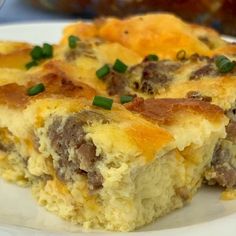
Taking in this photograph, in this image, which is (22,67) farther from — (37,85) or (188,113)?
(188,113)

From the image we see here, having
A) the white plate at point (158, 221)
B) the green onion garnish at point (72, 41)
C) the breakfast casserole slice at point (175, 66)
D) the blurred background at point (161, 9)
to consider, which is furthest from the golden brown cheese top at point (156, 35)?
the blurred background at point (161, 9)

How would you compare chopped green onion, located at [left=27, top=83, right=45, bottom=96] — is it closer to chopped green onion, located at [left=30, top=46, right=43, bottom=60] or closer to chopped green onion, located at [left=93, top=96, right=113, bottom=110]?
chopped green onion, located at [left=93, top=96, right=113, bottom=110]

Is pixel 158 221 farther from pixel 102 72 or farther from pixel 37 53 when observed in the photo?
pixel 37 53

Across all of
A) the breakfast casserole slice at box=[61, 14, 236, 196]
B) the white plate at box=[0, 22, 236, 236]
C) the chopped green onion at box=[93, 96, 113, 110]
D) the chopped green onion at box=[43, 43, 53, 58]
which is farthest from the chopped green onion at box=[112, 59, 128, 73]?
the white plate at box=[0, 22, 236, 236]

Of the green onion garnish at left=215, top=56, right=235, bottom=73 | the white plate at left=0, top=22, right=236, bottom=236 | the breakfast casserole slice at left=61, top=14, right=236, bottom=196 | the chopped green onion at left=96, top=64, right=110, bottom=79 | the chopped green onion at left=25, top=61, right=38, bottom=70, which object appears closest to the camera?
the white plate at left=0, top=22, right=236, bottom=236

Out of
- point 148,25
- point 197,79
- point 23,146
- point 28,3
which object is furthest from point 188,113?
point 28,3
